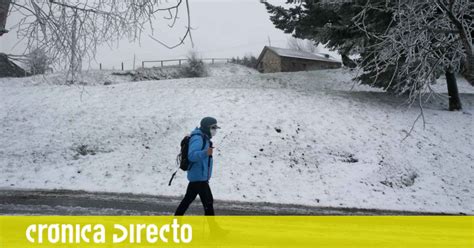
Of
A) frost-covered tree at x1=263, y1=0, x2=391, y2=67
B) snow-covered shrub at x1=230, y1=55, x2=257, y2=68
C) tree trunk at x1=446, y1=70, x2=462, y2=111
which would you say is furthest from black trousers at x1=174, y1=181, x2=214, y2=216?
snow-covered shrub at x1=230, y1=55, x2=257, y2=68

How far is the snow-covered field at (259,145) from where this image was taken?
10.7 meters

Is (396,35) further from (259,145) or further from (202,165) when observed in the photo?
(259,145)

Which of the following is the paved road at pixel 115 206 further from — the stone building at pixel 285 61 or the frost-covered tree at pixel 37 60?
the stone building at pixel 285 61

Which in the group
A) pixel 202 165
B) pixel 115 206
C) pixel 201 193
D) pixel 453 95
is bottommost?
pixel 115 206

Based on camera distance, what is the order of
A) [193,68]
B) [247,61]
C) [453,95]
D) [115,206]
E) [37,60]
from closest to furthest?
[37,60] → [115,206] → [453,95] → [193,68] → [247,61]

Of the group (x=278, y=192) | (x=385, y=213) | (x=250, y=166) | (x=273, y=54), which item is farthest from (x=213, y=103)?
(x=273, y=54)

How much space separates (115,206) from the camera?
27.0 ft

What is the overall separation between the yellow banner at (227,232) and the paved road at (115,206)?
0.64m

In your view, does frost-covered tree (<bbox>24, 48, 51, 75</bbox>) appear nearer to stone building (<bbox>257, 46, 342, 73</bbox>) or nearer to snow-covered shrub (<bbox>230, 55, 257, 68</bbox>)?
stone building (<bbox>257, 46, 342, 73</bbox>)

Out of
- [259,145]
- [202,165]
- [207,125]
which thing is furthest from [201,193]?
[259,145]

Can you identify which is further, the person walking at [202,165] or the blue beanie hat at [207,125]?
the blue beanie hat at [207,125]

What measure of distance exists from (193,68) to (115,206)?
33188 mm

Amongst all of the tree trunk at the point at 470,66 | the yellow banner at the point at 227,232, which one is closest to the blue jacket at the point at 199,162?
the yellow banner at the point at 227,232

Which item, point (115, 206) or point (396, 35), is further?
point (115, 206)
